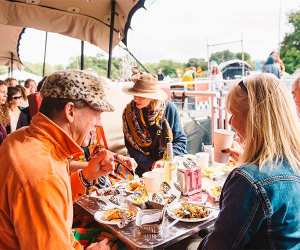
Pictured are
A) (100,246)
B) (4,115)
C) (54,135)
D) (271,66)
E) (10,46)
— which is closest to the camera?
(54,135)

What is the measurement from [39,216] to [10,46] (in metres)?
9.19

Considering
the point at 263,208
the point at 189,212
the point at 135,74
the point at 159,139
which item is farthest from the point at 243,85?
the point at 135,74

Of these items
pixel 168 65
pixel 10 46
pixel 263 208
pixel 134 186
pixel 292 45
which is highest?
pixel 168 65

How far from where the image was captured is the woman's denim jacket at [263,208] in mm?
1245

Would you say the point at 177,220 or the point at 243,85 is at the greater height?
the point at 243,85

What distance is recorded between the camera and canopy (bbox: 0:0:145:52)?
467 centimetres

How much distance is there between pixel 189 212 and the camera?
6.23ft

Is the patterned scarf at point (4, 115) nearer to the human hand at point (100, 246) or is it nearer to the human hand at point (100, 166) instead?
the human hand at point (100, 166)

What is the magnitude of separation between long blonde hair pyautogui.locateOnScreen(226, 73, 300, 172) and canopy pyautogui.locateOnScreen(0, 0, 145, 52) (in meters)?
3.20

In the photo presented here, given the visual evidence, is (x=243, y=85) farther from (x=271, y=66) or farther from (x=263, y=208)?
(x=271, y=66)

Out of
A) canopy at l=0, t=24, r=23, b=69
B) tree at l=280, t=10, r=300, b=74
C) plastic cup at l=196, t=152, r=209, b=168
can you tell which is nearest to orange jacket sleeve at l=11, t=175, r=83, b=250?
plastic cup at l=196, t=152, r=209, b=168

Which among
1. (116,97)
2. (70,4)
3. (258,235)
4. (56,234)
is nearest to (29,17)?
(70,4)

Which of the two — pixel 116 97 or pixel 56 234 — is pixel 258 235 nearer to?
pixel 56 234

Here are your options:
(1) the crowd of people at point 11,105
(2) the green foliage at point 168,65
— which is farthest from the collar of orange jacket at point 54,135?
(2) the green foliage at point 168,65
